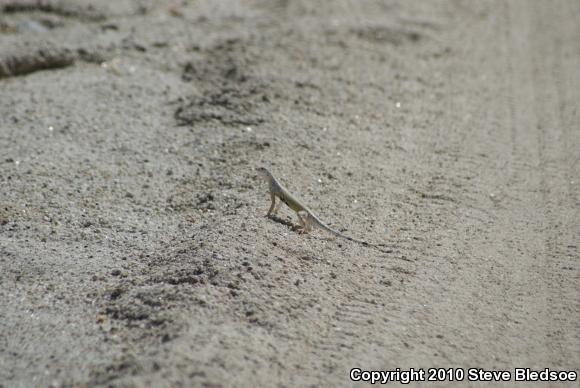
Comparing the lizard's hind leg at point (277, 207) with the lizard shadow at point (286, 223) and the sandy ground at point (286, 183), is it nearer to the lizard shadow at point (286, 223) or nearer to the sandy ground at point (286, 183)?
the lizard shadow at point (286, 223)

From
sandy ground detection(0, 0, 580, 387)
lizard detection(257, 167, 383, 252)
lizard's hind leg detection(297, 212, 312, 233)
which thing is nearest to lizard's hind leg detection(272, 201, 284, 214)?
lizard detection(257, 167, 383, 252)

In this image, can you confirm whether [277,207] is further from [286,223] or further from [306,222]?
[306,222]

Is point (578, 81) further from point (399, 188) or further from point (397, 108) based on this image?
point (399, 188)

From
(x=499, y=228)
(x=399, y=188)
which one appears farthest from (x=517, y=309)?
(x=399, y=188)

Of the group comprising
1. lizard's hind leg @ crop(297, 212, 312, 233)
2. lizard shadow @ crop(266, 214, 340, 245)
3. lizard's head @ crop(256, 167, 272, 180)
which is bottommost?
lizard shadow @ crop(266, 214, 340, 245)

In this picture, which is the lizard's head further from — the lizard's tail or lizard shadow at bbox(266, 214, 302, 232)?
the lizard's tail
